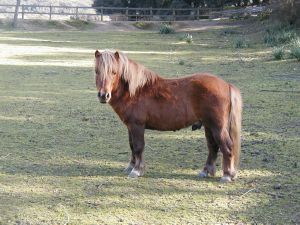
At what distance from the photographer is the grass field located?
4.28 m

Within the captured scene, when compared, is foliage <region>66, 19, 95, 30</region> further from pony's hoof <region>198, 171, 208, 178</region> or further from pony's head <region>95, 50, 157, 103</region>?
pony's hoof <region>198, 171, 208, 178</region>

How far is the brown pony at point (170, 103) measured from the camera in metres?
4.90

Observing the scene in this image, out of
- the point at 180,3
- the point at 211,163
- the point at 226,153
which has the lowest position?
the point at 211,163

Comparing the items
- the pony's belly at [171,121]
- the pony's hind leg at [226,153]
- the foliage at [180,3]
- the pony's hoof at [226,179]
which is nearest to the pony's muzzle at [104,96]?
the pony's belly at [171,121]

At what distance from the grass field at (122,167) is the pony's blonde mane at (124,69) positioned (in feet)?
3.24

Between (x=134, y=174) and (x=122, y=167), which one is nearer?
(x=134, y=174)

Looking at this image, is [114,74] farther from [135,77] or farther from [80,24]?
Result: [80,24]

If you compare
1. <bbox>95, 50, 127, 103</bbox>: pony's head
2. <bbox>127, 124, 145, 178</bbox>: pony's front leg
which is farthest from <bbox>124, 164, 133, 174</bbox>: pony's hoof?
<bbox>95, 50, 127, 103</bbox>: pony's head

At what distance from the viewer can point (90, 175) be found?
528 centimetres

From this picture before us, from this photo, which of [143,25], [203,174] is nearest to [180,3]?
[143,25]

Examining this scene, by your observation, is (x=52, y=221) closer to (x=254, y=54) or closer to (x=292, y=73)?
(x=292, y=73)

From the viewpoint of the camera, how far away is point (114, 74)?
4.92 meters

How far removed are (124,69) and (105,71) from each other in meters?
0.26

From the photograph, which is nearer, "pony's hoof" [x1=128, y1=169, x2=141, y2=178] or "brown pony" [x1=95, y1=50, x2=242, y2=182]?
"brown pony" [x1=95, y1=50, x2=242, y2=182]
